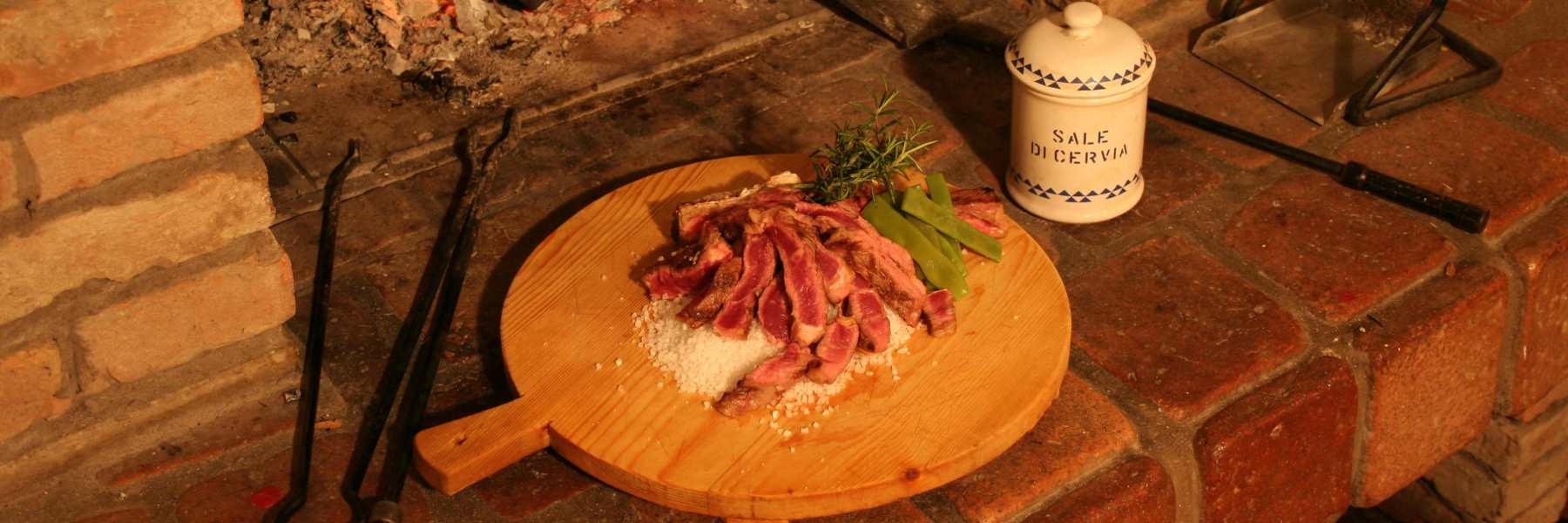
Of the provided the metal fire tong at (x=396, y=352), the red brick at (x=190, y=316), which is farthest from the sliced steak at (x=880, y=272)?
the red brick at (x=190, y=316)

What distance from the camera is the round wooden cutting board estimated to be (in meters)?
1.87

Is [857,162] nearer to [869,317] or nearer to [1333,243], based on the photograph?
[869,317]

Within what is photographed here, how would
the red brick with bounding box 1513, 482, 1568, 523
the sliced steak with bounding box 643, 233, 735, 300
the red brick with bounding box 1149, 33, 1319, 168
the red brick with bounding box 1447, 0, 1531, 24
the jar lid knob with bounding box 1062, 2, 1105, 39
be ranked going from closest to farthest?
the sliced steak with bounding box 643, 233, 735, 300 → the jar lid knob with bounding box 1062, 2, 1105, 39 → the red brick with bounding box 1149, 33, 1319, 168 → the red brick with bounding box 1447, 0, 1531, 24 → the red brick with bounding box 1513, 482, 1568, 523

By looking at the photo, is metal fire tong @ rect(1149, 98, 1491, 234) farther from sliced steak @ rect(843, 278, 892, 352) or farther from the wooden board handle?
the wooden board handle

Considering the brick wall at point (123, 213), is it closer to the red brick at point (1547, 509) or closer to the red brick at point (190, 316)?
the red brick at point (190, 316)

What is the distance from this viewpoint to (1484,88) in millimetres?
2742

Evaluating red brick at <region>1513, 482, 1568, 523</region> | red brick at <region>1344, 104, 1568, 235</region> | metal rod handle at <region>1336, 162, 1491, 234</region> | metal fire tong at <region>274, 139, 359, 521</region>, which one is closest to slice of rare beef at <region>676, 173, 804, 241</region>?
metal fire tong at <region>274, 139, 359, 521</region>

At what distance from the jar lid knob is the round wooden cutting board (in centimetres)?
35

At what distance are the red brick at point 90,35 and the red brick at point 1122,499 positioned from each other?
1.25m

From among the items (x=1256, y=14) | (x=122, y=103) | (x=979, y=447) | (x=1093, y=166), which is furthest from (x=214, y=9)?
(x=1256, y=14)

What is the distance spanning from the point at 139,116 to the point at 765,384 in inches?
33.9

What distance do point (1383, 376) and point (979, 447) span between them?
28.7 inches

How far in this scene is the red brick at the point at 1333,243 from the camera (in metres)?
2.30

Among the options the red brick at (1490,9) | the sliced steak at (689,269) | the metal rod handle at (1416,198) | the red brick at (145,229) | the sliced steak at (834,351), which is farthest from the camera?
the red brick at (1490,9)
